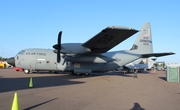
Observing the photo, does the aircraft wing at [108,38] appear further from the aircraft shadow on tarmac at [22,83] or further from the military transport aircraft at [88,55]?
the aircraft shadow on tarmac at [22,83]

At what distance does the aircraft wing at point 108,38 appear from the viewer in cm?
1259

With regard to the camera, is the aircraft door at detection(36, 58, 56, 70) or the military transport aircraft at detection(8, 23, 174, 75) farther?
the aircraft door at detection(36, 58, 56, 70)

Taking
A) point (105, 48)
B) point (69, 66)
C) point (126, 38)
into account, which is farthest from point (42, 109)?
point (69, 66)

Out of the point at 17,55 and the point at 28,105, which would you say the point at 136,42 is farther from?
the point at 28,105

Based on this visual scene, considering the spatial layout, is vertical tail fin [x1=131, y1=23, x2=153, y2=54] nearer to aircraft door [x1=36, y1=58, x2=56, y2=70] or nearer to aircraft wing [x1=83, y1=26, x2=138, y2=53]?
aircraft wing [x1=83, y1=26, x2=138, y2=53]

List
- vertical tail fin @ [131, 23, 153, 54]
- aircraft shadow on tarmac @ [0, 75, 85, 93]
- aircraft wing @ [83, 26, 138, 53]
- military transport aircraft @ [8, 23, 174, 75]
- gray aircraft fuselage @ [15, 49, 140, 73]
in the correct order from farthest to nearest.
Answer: vertical tail fin @ [131, 23, 153, 54], gray aircraft fuselage @ [15, 49, 140, 73], military transport aircraft @ [8, 23, 174, 75], aircraft wing @ [83, 26, 138, 53], aircraft shadow on tarmac @ [0, 75, 85, 93]

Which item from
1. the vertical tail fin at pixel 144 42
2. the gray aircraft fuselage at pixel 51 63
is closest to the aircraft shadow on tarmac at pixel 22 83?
the gray aircraft fuselage at pixel 51 63

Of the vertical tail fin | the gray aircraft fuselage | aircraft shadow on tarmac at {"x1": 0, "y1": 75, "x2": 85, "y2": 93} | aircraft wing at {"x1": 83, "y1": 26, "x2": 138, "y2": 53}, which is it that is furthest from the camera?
the vertical tail fin

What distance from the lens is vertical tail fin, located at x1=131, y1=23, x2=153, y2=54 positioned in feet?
79.0

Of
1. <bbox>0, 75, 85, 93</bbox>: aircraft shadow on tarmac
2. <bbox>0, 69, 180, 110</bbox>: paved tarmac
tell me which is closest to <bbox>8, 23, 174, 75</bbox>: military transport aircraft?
<bbox>0, 75, 85, 93</bbox>: aircraft shadow on tarmac

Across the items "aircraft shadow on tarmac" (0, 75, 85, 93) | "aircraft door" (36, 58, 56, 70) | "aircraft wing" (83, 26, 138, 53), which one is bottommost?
"aircraft shadow on tarmac" (0, 75, 85, 93)

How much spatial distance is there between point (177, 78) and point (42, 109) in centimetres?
1632

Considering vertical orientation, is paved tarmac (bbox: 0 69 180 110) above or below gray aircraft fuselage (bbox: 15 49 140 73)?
below

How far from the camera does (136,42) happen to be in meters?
24.4
